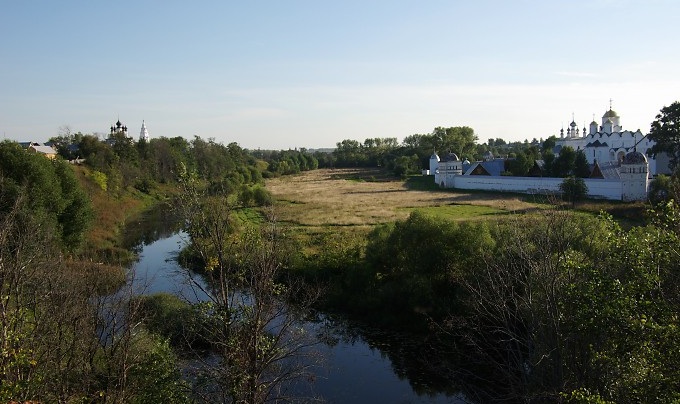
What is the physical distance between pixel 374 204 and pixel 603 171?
2362 cm

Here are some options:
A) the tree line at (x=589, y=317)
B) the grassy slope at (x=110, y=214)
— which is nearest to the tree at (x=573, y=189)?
the tree line at (x=589, y=317)

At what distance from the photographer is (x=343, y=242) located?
32.7m

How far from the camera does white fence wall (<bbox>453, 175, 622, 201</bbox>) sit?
163 ft

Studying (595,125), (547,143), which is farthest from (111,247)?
(547,143)

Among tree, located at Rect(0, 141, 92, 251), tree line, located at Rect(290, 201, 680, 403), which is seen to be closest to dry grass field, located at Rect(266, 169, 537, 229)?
tree, located at Rect(0, 141, 92, 251)

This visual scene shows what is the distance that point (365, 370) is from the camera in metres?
18.9

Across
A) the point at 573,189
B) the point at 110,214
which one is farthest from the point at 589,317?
the point at 573,189

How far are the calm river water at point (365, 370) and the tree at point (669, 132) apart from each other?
135 ft

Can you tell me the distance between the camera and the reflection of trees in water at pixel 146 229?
38.5 meters

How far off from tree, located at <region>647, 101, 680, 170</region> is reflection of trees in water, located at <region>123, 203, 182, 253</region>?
43041 mm

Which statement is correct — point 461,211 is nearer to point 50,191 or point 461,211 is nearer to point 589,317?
point 50,191

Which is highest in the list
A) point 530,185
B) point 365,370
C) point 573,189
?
point 573,189

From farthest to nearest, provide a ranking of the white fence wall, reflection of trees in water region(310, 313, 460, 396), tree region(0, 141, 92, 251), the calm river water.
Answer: the white fence wall, tree region(0, 141, 92, 251), reflection of trees in water region(310, 313, 460, 396), the calm river water

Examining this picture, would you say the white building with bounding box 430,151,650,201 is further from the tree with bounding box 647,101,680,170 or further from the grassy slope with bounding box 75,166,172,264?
the grassy slope with bounding box 75,166,172,264
